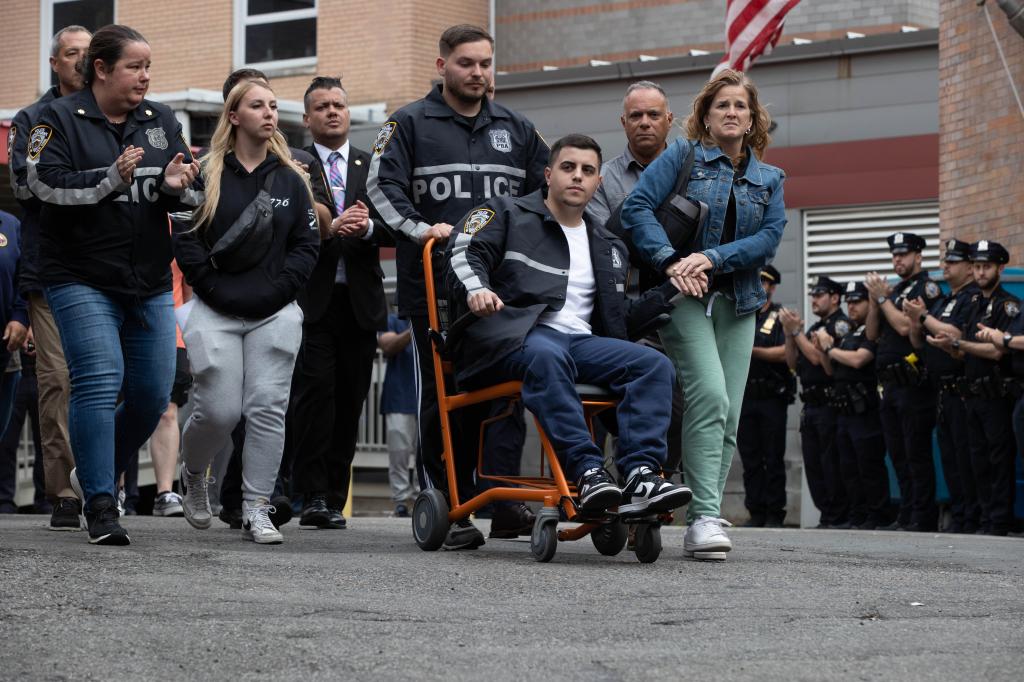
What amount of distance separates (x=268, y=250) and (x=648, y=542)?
2.08 m

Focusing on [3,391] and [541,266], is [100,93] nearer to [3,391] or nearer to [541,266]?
[541,266]

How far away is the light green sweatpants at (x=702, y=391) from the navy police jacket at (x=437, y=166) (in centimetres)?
102

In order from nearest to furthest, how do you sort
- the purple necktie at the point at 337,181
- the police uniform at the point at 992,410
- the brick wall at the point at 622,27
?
the purple necktie at the point at 337,181, the police uniform at the point at 992,410, the brick wall at the point at 622,27

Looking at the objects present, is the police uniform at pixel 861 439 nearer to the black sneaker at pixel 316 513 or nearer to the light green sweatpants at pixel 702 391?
the black sneaker at pixel 316 513

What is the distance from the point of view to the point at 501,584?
5879 mm

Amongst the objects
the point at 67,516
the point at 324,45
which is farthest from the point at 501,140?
the point at 324,45

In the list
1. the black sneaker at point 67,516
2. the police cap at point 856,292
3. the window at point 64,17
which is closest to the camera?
the black sneaker at point 67,516

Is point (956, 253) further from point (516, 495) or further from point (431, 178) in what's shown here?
point (516, 495)

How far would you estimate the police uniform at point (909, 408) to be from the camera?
13.6 meters

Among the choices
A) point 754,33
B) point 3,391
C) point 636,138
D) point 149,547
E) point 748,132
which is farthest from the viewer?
point 754,33

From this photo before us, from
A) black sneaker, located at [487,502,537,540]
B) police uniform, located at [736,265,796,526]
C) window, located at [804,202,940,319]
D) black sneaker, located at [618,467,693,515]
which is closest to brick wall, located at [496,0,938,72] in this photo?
window, located at [804,202,940,319]

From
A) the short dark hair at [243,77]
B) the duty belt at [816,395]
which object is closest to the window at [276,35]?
the duty belt at [816,395]

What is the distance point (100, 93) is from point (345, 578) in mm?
2432

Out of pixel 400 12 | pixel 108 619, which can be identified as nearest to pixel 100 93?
pixel 108 619
